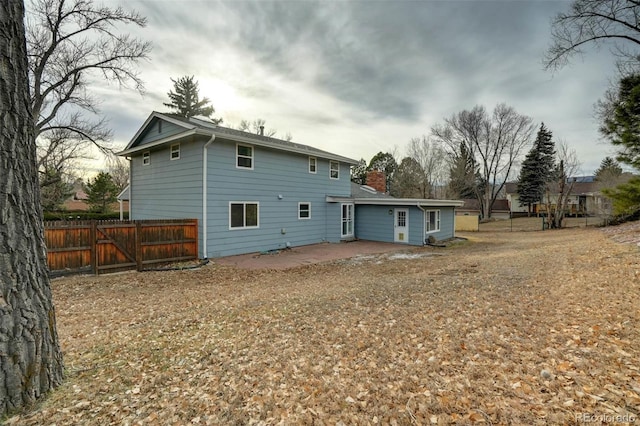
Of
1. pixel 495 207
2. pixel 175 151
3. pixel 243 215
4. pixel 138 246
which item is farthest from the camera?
pixel 495 207

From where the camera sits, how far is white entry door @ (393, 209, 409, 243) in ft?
48.1

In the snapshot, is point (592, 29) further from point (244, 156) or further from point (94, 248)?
point (94, 248)

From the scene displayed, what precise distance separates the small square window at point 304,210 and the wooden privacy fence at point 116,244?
198 inches

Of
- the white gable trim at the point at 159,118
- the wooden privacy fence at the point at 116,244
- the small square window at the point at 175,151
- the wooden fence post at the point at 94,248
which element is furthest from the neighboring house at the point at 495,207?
the wooden fence post at the point at 94,248

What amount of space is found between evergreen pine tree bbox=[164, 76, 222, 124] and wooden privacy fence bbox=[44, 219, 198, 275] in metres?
29.5

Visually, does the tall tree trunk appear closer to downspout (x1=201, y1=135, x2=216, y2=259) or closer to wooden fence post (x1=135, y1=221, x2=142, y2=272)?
wooden fence post (x1=135, y1=221, x2=142, y2=272)

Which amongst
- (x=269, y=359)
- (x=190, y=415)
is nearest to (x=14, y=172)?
(x=190, y=415)

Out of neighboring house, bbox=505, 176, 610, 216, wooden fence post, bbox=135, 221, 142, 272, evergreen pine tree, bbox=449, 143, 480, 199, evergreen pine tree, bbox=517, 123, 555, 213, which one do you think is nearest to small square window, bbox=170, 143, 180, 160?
wooden fence post, bbox=135, 221, 142, 272

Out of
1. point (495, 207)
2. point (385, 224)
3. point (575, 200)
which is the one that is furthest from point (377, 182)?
point (575, 200)

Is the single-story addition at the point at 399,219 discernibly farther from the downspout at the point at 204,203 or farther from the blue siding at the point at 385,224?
the downspout at the point at 204,203

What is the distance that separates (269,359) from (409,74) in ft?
42.5

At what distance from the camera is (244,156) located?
1158 centimetres

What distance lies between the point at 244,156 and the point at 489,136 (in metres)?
33.0

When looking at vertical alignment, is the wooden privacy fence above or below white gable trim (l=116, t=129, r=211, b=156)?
below
